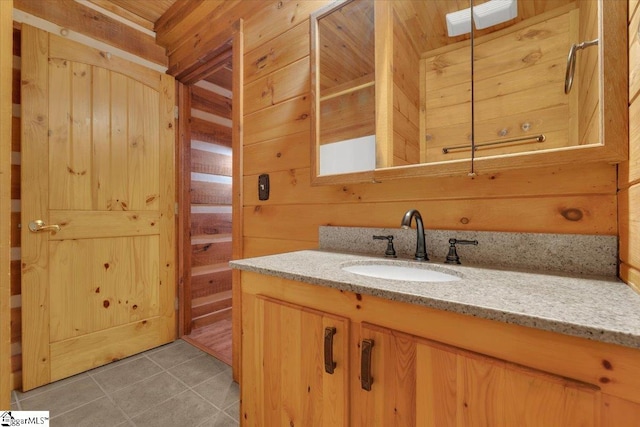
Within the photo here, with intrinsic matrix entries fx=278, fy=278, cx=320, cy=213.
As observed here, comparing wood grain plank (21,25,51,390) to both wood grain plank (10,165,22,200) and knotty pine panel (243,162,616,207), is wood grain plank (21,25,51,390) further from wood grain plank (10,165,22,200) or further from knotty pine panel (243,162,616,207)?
knotty pine panel (243,162,616,207)

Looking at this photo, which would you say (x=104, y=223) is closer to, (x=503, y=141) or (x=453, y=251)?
(x=453, y=251)

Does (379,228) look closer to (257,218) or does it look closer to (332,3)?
(257,218)

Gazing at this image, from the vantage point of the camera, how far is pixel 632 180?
65cm

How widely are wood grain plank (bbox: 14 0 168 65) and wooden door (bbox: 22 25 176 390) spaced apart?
0.19 m

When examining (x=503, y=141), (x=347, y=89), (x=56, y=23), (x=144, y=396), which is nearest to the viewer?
(x=503, y=141)

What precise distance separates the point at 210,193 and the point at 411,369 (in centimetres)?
236

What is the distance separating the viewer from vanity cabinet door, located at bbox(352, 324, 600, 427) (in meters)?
0.47

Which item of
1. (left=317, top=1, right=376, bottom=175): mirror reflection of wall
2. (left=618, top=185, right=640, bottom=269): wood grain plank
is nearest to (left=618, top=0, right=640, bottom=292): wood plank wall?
(left=618, top=185, right=640, bottom=269): wood grain plank

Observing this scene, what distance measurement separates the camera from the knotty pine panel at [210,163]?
2451 millimetres

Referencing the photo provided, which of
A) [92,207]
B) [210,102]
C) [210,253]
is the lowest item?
[210,253]

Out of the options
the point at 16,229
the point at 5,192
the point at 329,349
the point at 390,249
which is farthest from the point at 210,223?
the point at 329,349

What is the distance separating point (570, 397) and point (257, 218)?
55.6 inches

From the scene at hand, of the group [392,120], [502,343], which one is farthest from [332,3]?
[502,343]

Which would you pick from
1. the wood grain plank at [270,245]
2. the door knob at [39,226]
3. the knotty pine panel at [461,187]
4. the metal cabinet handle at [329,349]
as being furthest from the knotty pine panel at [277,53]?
the door knob at [39,226]
